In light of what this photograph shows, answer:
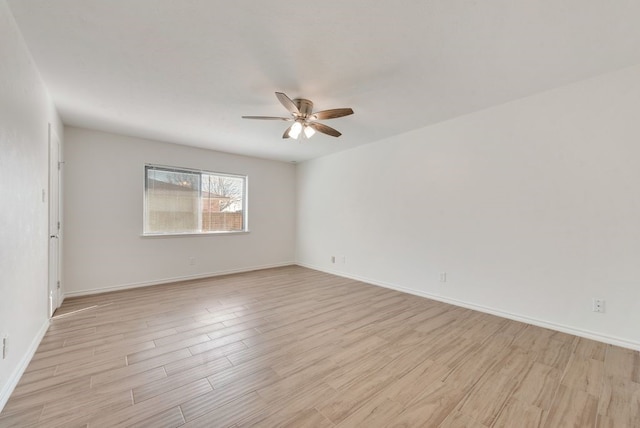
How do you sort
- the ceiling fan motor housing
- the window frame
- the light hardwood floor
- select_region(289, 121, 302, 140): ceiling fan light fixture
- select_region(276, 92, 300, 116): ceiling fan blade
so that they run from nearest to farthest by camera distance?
1. the light hardwood floor
2. select_region(276, 92, 300, 116): ceiling fan blade
3. the ceiling fan motor housing
4. select_region(289, 121, 302, 140): ceiling fan light fixture
5. the window frame

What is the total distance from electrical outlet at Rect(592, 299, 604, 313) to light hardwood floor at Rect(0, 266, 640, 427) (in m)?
0.30

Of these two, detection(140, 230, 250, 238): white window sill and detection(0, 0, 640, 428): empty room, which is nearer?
detection(0, 0, 640, 428): empty room

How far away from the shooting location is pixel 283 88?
2.55 metres

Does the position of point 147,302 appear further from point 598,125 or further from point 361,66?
point 598,125

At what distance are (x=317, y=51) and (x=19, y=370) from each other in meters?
3.11

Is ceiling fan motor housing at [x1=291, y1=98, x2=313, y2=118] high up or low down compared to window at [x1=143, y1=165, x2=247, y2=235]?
up

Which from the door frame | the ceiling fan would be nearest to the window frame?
the door frame

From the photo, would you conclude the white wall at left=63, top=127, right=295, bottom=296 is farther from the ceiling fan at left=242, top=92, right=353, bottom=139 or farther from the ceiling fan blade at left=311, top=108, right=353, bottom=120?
the ceiling fan blade at left=311, top=108, right=353, bottom=120

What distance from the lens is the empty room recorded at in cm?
163

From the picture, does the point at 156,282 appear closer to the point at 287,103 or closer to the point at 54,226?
the point at 54,226

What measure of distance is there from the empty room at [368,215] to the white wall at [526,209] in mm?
19

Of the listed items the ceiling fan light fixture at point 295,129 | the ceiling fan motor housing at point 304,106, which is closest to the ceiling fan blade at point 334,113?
the ceiling fan motor housing at point 304,106

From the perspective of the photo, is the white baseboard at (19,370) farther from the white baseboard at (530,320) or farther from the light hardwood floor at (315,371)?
the white baseboard at (530,320)

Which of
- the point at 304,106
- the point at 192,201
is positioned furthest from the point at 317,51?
the point at 192,201
